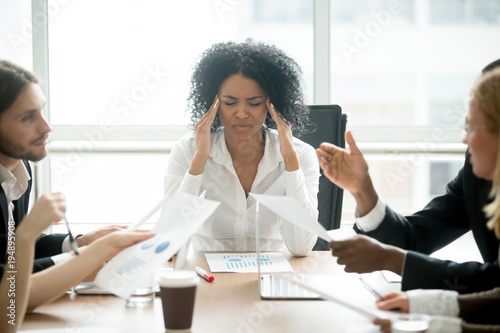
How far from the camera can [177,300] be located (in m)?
1.12

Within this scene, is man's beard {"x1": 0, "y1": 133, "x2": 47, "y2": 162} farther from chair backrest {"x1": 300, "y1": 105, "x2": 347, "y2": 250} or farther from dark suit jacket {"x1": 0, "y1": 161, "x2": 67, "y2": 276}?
chair backrest {"x1": 300, "y1": 105, "x2": 347, "y2": 250}

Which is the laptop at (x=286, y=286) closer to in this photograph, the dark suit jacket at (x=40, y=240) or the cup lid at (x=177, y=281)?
the cup lid at (x=177, y=281)

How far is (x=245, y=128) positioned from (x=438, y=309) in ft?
3.91

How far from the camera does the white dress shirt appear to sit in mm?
2123

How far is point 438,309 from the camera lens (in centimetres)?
119

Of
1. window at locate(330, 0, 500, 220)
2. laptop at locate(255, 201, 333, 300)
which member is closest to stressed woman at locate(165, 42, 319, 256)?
laptop at locate(255, 201, 333, 300)

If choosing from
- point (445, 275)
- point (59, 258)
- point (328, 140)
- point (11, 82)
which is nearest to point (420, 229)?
point (445, 275)

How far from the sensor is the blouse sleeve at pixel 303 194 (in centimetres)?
186

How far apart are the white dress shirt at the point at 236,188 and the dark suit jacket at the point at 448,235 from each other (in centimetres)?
39

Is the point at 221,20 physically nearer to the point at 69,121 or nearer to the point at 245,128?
the point at 69,121

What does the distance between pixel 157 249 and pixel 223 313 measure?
0.21 metres

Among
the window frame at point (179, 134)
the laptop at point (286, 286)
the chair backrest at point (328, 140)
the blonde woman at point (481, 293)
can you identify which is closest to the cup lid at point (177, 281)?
the laptop at point (286, 286)

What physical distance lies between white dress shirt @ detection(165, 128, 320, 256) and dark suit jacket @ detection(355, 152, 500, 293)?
0.39m

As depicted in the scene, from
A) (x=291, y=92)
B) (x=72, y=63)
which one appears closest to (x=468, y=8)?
(x=291, y=92)
